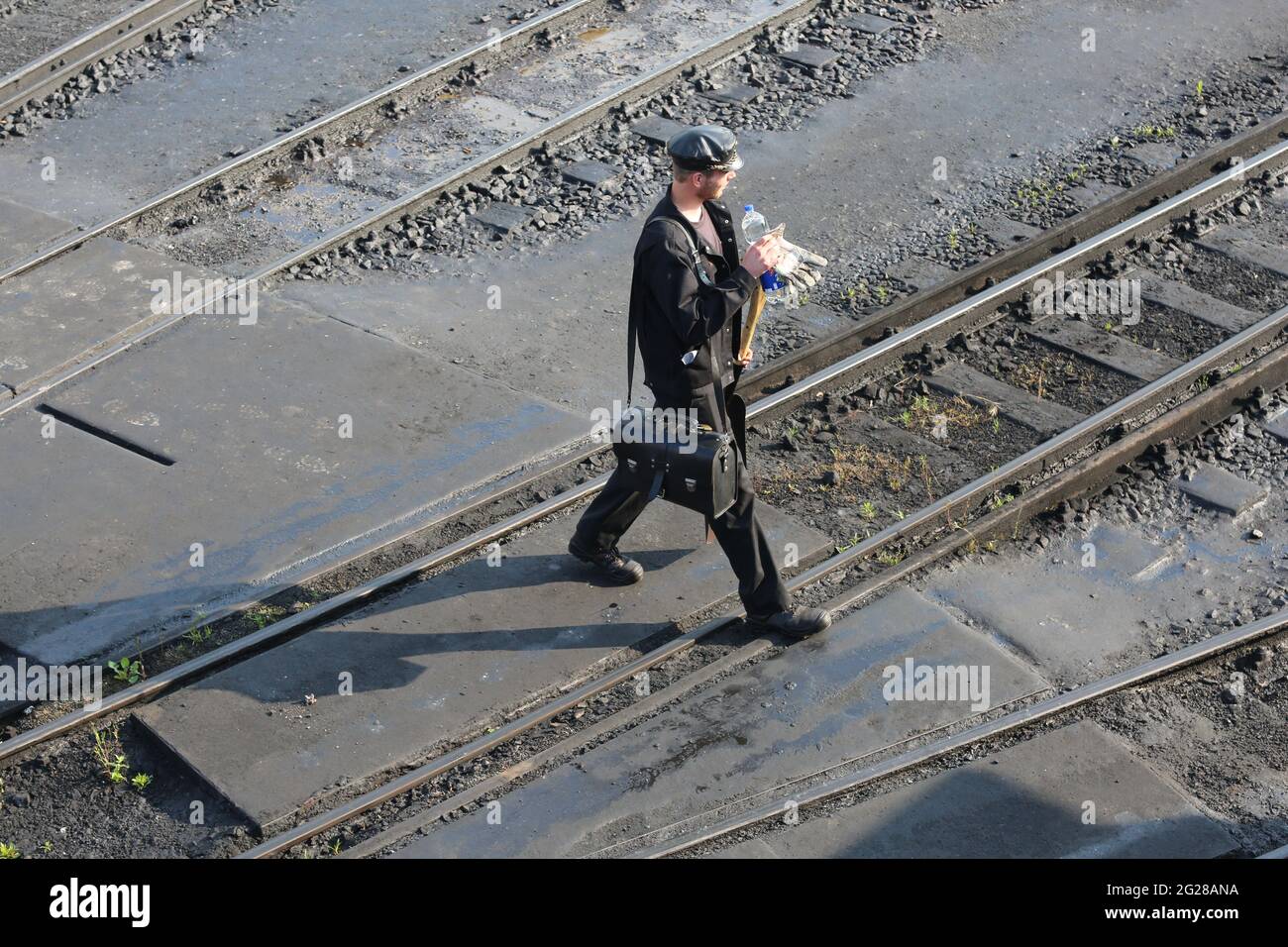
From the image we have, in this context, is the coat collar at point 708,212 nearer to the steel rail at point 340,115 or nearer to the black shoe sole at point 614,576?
the black shoe sole at point 614,576

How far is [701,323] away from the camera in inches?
270

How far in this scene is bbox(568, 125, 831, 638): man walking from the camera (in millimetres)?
6828

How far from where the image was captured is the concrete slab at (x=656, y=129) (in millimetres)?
12367

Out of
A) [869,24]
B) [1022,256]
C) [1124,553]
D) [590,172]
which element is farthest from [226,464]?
[869,24]

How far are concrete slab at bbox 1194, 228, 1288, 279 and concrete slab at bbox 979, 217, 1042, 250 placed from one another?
1132 mm

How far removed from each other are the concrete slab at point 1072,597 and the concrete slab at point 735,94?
577 cm

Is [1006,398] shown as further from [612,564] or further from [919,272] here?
[612,564]

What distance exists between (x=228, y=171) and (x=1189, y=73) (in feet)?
25.5

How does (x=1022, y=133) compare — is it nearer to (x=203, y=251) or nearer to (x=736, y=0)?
(x=736, y=0)

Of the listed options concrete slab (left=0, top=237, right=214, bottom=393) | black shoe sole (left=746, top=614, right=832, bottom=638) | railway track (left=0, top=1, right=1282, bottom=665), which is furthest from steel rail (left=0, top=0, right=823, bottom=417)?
black shoe sole (left=746, top=614, right=832, bottom=638)

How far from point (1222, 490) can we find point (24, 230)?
793 centimetres

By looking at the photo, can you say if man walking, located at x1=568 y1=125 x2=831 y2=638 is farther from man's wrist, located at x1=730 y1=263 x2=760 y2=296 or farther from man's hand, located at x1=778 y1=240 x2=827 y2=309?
man's hand, located at x1=778 y1=240 x2=827 y2=309

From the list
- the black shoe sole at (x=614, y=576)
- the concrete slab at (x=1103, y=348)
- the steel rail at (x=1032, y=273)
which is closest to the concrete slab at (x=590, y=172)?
the steel rail at (x=1032, y=273)

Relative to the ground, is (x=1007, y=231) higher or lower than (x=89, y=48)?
lower
